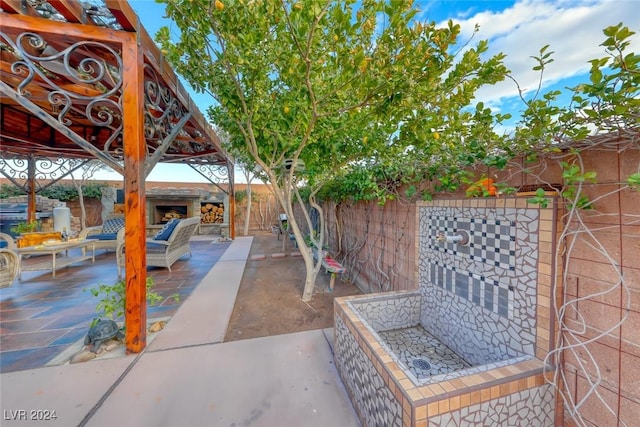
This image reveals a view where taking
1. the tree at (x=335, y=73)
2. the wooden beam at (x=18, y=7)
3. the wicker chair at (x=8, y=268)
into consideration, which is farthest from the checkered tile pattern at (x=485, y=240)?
the wicker chair at (x=8, y=268)

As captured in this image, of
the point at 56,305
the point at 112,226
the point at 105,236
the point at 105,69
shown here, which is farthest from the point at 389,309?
the point at 112,226

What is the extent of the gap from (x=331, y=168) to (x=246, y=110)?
4.69ft

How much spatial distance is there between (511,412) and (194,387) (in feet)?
6.68

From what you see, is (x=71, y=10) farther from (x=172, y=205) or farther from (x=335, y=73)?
(x=172, y=205)

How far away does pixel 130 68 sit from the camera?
1989 mm

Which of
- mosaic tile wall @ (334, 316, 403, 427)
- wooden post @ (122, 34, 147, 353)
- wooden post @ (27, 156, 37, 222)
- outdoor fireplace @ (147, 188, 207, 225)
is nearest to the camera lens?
mosaic tile wall @ (334, 316, 403, 427)

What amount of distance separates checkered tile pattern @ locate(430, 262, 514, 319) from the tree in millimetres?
1035

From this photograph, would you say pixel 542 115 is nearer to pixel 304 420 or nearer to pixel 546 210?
pixel 546 210

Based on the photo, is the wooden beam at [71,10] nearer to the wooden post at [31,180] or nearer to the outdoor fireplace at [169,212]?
the wooden post at [31,180]

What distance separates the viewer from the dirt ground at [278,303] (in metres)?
2.56

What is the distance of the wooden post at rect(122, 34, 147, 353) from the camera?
6.53 ft

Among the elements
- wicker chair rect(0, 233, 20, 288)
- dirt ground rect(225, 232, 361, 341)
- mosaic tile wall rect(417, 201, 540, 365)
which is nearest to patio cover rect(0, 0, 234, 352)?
dirt ground rect(225, 232, 361, 341)

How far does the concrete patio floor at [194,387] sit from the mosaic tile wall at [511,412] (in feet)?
2.29

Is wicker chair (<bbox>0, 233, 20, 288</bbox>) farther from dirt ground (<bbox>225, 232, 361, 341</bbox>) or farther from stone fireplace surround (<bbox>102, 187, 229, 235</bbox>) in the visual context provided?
stone fireplace surround (<bbox>102, 187, 229, 235</bbox>)
